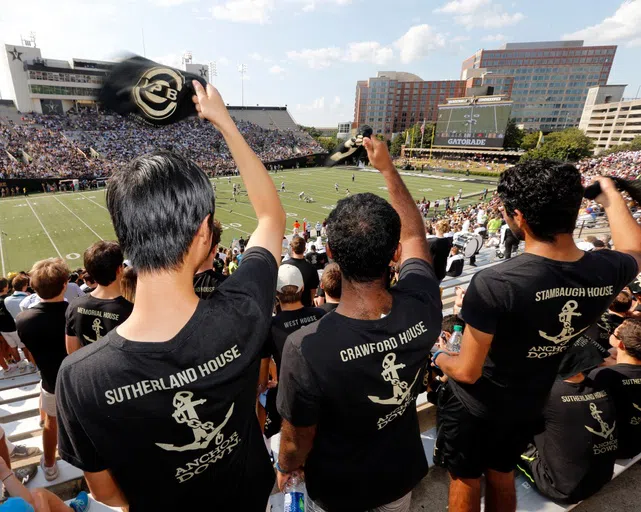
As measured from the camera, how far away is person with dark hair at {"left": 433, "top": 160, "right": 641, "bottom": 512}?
71.5 inches

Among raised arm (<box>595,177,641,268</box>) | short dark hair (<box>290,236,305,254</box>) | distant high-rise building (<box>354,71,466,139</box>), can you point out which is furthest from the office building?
raised arm (<box>595,177,641,268</box>)

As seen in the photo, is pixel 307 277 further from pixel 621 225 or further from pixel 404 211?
pixel 621 225

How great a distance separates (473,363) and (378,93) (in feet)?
443

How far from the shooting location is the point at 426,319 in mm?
1602

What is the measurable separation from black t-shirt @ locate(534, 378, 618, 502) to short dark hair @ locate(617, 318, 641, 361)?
456 millimetres

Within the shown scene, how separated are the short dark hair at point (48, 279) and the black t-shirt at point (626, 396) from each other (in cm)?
448

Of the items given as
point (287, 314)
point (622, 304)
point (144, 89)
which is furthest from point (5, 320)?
point (622, 304)

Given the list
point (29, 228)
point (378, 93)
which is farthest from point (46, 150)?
point (378, 93)

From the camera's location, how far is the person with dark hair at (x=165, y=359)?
106 centimetres

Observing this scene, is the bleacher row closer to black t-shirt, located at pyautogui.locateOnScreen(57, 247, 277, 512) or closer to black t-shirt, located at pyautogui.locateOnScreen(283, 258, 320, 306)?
black t-shirt, located at pyautogui.locateOnScreen(57, 247, 277, 512)

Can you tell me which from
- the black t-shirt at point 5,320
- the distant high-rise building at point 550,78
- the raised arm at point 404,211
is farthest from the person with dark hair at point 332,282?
the distant high-rise building at point 550,78

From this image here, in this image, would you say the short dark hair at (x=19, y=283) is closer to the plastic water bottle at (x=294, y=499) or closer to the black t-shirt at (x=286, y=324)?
the black t-shirt at (x=286, y=324)

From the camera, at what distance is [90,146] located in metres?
48.8

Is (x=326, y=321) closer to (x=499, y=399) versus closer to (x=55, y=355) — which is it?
(x=499, y=399)
